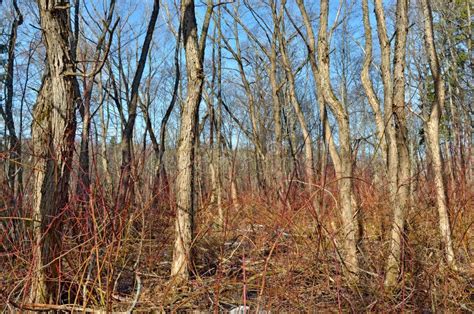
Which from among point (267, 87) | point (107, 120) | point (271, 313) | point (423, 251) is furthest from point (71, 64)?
point (267, 87)

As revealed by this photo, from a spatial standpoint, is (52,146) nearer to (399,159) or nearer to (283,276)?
(283,276)

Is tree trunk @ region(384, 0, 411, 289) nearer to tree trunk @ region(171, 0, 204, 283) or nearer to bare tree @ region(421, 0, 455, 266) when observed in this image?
bare tree @ region(421, 0, 455, 266)

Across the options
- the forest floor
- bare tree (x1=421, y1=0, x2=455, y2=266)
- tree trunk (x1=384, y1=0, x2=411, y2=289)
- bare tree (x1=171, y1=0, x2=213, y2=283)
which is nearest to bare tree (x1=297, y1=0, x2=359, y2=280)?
the forest floor

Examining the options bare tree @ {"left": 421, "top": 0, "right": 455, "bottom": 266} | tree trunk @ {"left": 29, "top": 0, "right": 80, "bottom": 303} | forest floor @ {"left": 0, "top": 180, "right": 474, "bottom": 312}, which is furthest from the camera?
bare tree @ {"left": 421, "top": 0, "right": 455, "bottom": 266}

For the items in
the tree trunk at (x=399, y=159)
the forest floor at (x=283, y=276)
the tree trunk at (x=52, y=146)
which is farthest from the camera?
the tree trunk at (x=399, y=159)

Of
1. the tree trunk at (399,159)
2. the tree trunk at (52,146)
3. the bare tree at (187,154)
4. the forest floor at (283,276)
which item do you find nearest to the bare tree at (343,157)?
the forest floor at (283,276)

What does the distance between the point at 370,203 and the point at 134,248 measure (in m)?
3.28

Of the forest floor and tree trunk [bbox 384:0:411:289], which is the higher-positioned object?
tree trunk [bbox 384:0:411:289]

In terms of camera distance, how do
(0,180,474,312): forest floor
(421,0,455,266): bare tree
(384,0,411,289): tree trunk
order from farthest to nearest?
(421,0,455,266): bare tree
(384,0,411,289): tree trunk
(0,180,474,312): forest floor


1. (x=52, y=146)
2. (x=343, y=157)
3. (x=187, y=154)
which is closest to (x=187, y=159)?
(x=187, y=154)

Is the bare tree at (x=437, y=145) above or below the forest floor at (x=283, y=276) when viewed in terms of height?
above

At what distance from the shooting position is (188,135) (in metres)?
4.34

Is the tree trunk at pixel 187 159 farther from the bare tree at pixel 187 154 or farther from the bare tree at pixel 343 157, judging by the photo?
the bare tree at pixel 343 157

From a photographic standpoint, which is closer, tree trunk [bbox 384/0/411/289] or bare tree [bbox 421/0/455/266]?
tree trunk [bbox 384/0/411/289]
